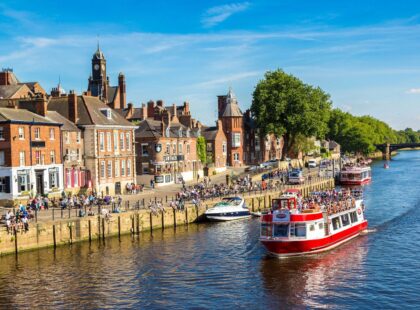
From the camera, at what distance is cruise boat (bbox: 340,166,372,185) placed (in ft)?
376

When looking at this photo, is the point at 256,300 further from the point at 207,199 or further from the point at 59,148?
the point at 59,148

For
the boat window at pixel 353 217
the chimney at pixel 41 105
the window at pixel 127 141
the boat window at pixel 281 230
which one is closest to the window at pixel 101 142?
the window at pixel 127 141

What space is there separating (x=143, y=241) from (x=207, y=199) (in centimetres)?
1719

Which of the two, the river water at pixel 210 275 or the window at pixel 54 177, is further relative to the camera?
the window at pixel 54 177

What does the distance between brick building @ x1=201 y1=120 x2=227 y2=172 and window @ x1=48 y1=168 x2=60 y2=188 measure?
4651 cm

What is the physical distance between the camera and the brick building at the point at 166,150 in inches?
3482

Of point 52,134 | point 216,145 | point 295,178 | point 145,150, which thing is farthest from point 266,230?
point 216,145

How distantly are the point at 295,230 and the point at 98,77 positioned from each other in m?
92.8

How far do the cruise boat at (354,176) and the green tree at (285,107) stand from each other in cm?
1438

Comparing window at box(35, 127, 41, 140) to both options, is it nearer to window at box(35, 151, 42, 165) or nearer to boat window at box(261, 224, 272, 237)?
window at box(35, 151, 42, 165)

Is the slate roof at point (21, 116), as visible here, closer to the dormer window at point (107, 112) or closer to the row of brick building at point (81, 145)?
the row of brick building at point (81, 145)

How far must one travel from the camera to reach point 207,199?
71562 millimetres

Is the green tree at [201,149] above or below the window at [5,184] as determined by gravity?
above

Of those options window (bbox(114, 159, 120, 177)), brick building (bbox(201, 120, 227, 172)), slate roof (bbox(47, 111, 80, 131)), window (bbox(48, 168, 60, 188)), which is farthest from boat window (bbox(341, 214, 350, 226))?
brick building (bbox(201, 120, 227, 172))
